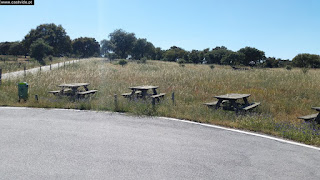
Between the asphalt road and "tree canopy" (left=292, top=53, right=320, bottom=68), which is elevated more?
"tree canopy" (left=292, top=53, right=320, bottom=68)

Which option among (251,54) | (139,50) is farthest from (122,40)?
(251,54)

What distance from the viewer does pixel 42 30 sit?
72.9 metres

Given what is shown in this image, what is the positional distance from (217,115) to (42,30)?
78.2 metres

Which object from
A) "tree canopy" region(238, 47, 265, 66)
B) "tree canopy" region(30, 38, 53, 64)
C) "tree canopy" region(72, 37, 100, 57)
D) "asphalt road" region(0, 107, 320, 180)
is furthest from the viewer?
"tree canopy" region(72, 37, 100, 57)

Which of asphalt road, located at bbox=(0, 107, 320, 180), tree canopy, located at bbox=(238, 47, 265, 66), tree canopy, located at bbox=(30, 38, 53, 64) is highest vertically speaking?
tree canopy, located at bbox=(238, 47, 265, 66)

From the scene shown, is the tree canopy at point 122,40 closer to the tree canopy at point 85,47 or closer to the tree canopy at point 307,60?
the tree canopy at point 85,47

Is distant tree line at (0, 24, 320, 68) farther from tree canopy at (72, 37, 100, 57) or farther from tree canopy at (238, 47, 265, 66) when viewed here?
tree canopy at (72, 37, 100, 57)

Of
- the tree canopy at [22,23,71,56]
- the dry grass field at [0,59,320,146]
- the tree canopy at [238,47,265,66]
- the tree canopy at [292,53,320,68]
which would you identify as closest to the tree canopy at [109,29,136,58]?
the tree canopy at [22,23,71,56]

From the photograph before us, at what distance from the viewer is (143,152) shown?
4.41 meters

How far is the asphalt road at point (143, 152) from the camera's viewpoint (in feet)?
11.8

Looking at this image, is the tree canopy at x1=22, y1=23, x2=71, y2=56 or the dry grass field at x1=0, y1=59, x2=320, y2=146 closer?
the dry grass field at x1=0, y1=59, x2=320, y2=146

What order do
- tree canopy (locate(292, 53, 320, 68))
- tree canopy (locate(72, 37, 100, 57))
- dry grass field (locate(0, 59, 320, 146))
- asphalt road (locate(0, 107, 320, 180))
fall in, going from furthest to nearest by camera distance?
tree canopy (locate(72, 37, 100, 57)) → tree canopy (locate(292, 53, 320, 68)) → dry grass field (locate(0, 59, 320, 146)) → asphalt road (locate(0, 107, 320, 180))

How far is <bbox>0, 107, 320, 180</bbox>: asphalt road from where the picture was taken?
3584 millimetres

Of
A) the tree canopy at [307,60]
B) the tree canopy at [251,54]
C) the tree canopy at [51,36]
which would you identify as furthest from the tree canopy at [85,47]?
the tree canopy at [307,60]
